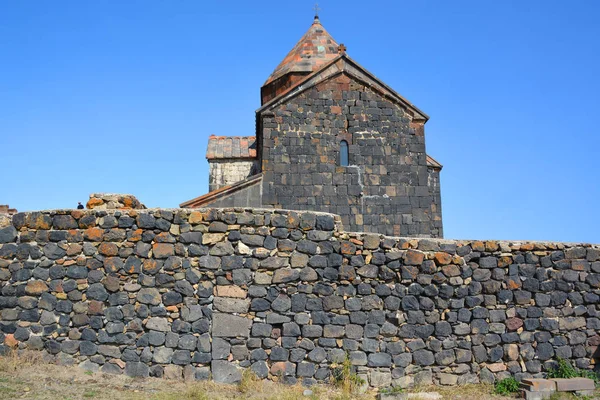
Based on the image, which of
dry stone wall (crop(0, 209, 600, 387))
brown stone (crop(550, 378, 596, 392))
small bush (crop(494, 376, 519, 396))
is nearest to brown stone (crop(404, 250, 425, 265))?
dry stone wall (crop(0, 209, 600, 387))

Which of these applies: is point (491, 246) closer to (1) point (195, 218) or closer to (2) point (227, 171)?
(1) point (195, 218)

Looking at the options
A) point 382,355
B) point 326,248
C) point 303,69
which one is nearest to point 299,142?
point 303,69

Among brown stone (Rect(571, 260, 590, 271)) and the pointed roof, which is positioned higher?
the pointed roof

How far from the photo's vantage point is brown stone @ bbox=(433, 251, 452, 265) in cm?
687

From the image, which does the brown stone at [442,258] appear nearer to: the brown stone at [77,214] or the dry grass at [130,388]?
the dry grass at [130,388]

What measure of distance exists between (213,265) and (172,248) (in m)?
0.54

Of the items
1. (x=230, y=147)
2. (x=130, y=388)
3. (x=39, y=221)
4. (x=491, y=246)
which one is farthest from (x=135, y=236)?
(x=230, y=147)

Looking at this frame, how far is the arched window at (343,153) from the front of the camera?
1042 centimetres

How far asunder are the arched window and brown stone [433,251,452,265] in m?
3.87

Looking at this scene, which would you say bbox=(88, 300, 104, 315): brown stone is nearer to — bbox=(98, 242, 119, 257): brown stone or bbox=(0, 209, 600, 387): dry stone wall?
bbox=(0, 209, 600, 387): dry stone wall

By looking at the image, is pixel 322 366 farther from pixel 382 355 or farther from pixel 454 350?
pixel 454 350

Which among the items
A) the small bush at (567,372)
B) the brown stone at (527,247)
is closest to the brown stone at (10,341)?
the brown stone at (527,247)

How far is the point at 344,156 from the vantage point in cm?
1045

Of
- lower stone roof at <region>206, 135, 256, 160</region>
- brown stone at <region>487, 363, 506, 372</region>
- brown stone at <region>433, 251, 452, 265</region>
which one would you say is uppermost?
lower stone roof at <region>206, 135, 256, 160</region>
